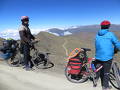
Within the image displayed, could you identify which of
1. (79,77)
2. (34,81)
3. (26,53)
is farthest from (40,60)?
(79,77)

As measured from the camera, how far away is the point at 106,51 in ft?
15.9

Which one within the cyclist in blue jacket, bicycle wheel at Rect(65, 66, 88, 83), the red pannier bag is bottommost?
bicycle wheel at Rect(65, 66, 88, 83)

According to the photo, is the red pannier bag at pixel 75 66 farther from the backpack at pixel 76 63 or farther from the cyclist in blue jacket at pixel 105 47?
the cyclist in blue jacket at pixel 105 47

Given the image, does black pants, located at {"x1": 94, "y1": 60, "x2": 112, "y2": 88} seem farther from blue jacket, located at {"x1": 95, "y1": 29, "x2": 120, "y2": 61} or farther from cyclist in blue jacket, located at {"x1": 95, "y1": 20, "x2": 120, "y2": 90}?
blue jacket, located at {"x1": 95, "y1": 29, "x2": 120, "y2": 61}

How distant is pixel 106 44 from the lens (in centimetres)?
479

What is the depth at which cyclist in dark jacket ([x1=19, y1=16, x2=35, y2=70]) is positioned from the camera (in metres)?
7.05

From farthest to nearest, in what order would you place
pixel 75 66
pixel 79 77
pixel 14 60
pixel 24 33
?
pixel 14 60 → pixel 24 33 → pixel 79 77 → pixel 75 66

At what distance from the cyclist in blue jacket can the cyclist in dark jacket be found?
3.46 metres

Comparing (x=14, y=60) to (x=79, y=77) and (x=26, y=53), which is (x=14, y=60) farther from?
(x=79, y=77)

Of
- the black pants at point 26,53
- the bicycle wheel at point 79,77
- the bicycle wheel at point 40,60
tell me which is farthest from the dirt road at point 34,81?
the bicycle wheel at point 40,60

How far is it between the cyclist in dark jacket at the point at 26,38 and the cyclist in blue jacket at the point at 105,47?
3.46 meters

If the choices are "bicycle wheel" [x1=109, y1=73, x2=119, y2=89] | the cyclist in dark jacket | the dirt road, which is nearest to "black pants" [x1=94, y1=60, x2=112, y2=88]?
"bicycle wheel" [x1=109, y1=73, x2=119, y2=89]

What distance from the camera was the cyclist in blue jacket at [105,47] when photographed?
4.70 meters

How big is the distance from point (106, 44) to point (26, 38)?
379 cm
